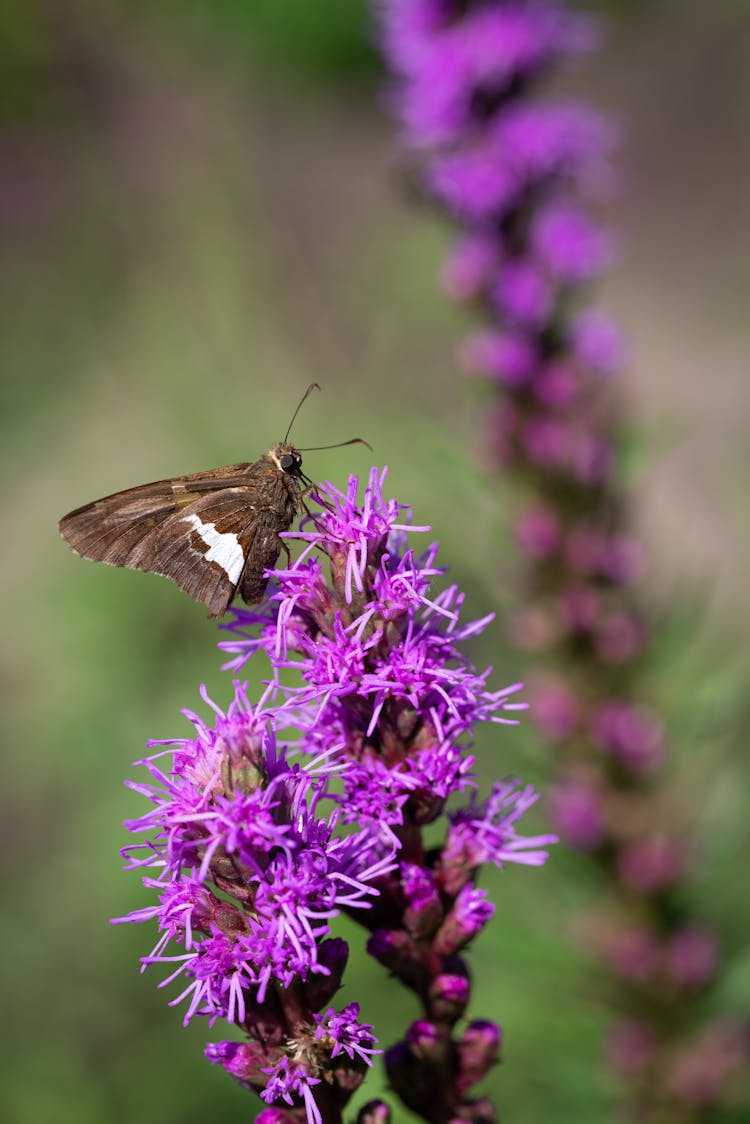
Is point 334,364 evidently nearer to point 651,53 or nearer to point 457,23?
point 457,23

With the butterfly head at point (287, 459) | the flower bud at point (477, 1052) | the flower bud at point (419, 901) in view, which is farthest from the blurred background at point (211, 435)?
the flower bud at point (419, 901)

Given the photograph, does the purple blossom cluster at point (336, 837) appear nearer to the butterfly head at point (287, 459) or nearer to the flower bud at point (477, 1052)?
the flower bud at point (477, 1052)

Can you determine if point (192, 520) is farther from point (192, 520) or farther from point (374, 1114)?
point (374, 1114)

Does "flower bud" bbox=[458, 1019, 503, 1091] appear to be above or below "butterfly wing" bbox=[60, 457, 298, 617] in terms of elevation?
below

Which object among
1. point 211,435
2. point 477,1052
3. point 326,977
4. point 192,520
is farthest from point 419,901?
point 211,435

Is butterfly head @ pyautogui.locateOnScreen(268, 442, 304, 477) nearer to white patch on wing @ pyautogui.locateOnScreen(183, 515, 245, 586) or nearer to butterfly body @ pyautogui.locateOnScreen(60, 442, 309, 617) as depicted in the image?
butterfly body @ pyautogui.locateOnScreen(60, 442, 309, 617)

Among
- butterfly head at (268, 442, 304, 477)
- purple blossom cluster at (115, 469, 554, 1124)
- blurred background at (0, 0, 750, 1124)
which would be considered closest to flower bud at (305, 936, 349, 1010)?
purple blossom cluster at (115, 469, 554, 1124)

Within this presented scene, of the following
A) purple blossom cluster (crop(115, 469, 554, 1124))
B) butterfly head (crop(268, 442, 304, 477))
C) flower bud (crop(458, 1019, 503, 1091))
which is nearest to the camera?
purple blossom cluster (crop(115, 469, 554, 1124))
